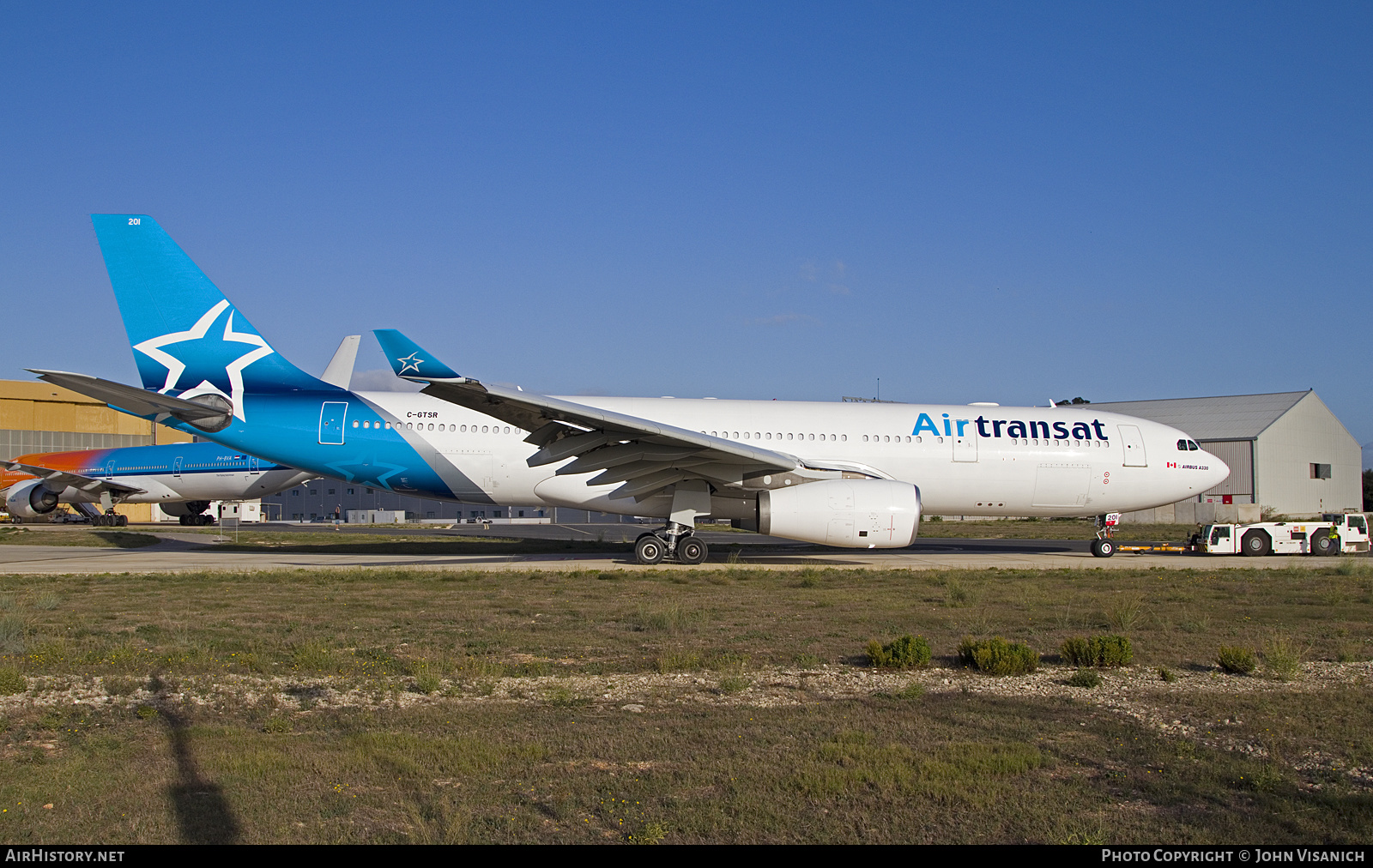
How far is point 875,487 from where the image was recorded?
55.0 ft

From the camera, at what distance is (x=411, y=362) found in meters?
14.0

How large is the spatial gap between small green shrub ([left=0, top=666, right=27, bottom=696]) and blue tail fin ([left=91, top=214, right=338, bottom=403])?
1209cm

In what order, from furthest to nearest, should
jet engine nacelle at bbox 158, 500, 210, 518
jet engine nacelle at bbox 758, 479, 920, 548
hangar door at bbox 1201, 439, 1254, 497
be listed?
hangar door at bbox 1201, 439, 1254, 497
jet engine nacelle at bbox 158, 500, 210, 518
jet engine nacelle at bbox 758, 479, 920, 548

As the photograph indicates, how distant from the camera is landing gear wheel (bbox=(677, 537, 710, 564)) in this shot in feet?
58.6

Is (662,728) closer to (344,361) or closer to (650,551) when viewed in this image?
(650,551)

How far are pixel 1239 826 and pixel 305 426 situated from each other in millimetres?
17043

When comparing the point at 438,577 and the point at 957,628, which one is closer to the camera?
the point at 957,628

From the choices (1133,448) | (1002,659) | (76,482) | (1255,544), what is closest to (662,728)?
(1002,659)

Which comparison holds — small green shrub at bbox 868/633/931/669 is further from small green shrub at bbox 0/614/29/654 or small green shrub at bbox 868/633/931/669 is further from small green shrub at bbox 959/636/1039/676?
small green shrub at bbox 0/614/29/654

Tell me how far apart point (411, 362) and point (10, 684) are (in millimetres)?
7878

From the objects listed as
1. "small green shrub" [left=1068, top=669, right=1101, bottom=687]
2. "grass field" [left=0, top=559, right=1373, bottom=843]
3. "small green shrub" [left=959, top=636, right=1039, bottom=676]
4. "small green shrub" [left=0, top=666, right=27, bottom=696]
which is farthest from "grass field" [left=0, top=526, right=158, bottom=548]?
"small green shrub" [left=1068, top=669, right=1101, bottom=687]

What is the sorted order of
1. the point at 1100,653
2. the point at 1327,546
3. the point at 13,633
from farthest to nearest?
the point at 1327,546 < the point at 13,633 < the point at 1100,653
